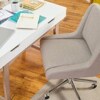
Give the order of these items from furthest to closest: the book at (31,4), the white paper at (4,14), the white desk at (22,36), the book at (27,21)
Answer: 1. the book at (31,4)
2. the white paper at (4,14)
3. the book at (27,21)
4. the white desk at (22,36)

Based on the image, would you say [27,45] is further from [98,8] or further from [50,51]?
[98,8]

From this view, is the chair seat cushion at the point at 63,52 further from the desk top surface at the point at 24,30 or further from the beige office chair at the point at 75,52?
the desk top surface at the point at 24,30

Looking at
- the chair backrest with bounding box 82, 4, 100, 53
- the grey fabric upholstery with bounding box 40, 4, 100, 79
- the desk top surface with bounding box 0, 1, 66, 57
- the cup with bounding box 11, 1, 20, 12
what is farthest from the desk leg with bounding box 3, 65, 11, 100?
the chair backrest with bounding box 82, 4, 100, 53

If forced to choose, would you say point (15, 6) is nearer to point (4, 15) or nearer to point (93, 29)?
point (4, 15)

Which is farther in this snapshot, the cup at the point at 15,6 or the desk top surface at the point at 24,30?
the cup at the point at 15,6

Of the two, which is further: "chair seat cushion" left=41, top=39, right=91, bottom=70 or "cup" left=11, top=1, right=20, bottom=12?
"cup" left=11, top=1, right=20, bottom=12

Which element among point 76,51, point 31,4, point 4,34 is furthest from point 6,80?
point 31,4

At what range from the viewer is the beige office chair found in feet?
5.51

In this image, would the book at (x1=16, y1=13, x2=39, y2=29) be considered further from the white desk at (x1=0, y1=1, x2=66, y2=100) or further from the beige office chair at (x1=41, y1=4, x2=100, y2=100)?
the beige office chair at (x1=41, y1=4, x2=100, y2=100)

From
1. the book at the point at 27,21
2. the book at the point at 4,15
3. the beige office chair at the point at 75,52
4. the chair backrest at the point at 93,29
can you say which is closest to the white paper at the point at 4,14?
the book at the point at 4,15

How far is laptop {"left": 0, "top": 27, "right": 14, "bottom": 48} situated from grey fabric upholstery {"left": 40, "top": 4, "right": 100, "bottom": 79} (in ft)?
1.09

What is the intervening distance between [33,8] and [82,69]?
74cm

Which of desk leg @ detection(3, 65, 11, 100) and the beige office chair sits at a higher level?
the beige office chair

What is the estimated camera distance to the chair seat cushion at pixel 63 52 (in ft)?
5.80
